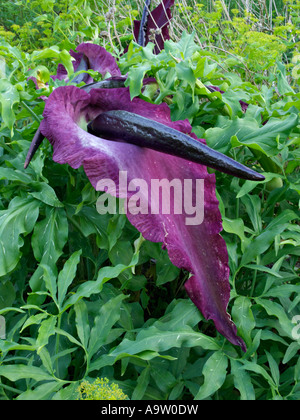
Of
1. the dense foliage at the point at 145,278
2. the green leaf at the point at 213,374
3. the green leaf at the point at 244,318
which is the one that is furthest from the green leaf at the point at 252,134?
the green leaf at the point at 213,374

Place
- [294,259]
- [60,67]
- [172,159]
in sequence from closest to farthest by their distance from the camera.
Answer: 1. [172,159]
2. [294,259]
3. [60,67]

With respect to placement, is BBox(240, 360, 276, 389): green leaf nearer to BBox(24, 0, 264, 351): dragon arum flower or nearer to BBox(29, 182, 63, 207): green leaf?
BBox(24, 0, 264, 351): dragon arum flower

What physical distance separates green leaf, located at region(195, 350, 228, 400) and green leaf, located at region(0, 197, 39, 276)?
0.41 metres

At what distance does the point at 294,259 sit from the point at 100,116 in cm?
52

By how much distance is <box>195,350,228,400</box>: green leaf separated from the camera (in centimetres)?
75

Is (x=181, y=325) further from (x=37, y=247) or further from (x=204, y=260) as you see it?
(x=37, y=247)

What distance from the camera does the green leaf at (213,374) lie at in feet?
2.46

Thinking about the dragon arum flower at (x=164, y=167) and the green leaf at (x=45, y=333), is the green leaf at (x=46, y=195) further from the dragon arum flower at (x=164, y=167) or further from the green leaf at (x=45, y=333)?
the green leaf at (x=45, y=333)

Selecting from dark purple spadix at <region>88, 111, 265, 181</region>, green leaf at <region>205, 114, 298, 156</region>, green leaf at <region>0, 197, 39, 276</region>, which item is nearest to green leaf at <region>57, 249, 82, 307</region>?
green leaf at <region>0, 197, 39, 276</region>

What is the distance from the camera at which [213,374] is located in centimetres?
77

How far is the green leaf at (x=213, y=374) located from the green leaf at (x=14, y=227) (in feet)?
1.35

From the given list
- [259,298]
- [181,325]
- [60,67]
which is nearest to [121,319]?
[181,325]

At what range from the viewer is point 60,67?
1.30 metres

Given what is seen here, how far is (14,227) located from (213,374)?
0.47 metres
